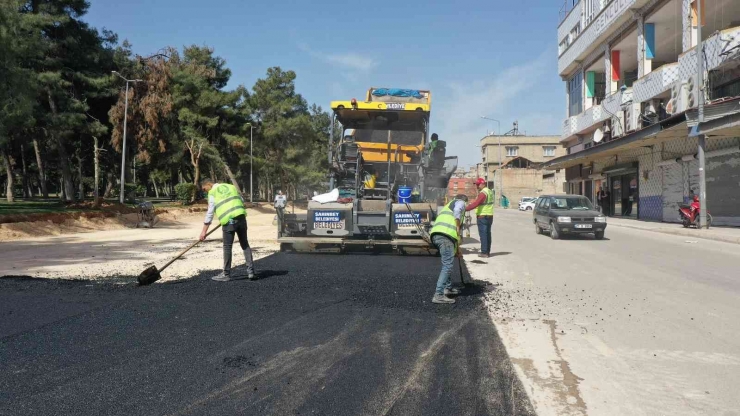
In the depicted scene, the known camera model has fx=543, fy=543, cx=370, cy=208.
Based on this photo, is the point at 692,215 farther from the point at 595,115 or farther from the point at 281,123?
the point at 281,123

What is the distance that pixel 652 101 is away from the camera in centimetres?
2520

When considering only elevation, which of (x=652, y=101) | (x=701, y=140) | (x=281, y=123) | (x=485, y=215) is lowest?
(x=485, y=215)

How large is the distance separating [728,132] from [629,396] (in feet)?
62.0

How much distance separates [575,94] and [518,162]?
30794 millimetres

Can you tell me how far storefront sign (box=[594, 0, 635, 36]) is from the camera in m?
26.7

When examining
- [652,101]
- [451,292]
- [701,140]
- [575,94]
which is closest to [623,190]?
[652,101]

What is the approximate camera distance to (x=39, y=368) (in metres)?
4.11

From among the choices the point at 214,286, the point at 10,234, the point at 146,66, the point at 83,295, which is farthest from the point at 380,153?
the point at 146,66

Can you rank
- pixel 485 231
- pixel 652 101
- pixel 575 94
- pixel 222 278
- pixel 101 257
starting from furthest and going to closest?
pixel 575 94
pixel 652 101
pixel 101 257
pixel 485 231
pixel 222 278

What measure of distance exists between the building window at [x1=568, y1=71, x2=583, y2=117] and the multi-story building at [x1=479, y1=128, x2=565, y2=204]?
2392 cm

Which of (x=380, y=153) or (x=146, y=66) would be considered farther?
(x=146, y=66)

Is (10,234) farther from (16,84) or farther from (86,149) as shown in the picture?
(86,149)

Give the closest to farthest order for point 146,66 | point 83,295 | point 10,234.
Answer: point 83,295
point 10,234
point 146,66

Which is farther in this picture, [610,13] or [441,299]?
[610,13]
